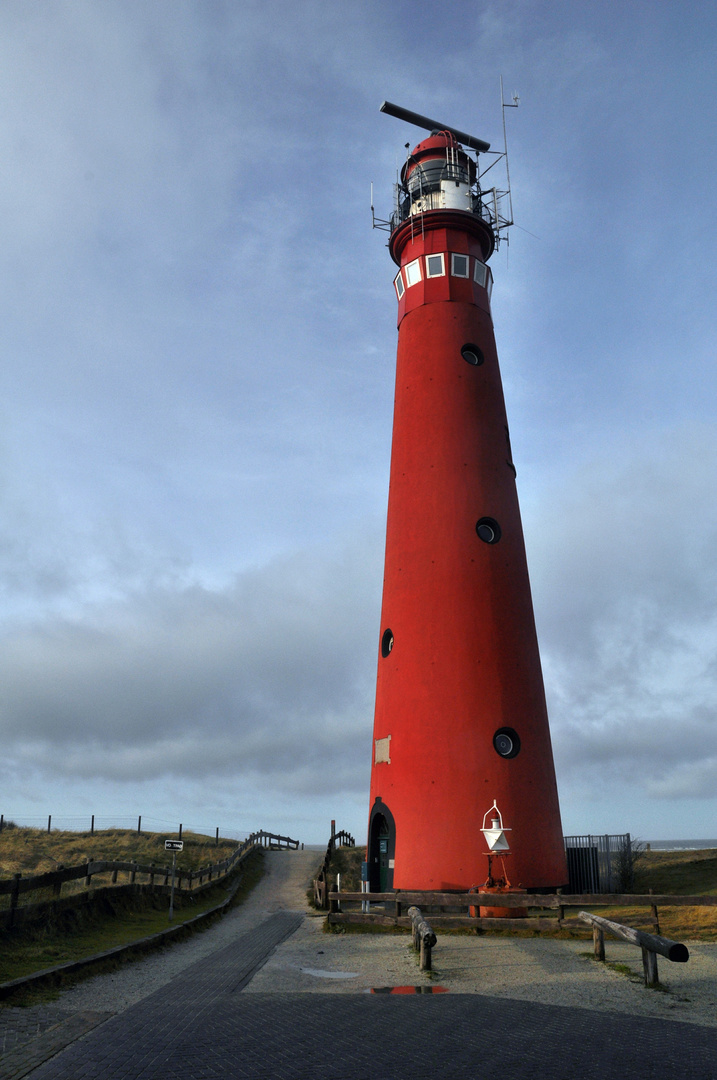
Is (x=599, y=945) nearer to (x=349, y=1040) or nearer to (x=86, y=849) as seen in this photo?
(x=349, y=1040)

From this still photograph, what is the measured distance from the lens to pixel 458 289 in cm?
2427

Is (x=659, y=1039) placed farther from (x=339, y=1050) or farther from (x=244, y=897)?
(x=244, y=897)

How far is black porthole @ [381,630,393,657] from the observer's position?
21922 mm

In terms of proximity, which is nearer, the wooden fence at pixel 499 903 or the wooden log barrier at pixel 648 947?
the wooden log barrier at pixel 648 947

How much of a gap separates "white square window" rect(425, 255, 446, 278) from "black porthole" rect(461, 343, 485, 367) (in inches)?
102

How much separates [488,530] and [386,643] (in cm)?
419

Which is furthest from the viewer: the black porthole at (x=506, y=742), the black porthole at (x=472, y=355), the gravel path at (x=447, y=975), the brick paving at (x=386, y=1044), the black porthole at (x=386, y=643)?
the black porthole at (x=472, y=355)

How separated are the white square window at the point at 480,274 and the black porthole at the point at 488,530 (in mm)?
8085

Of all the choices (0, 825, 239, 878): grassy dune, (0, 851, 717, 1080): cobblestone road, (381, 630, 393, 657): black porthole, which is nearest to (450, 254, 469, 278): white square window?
(381, 630, 393, 657): black porthole

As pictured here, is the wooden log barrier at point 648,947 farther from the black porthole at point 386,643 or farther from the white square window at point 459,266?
the white square window at point 459,266

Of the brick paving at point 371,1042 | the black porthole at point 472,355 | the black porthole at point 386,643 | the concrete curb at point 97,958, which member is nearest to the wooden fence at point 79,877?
the concrete curb at point 97,958

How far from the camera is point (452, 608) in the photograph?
2053 centimetres

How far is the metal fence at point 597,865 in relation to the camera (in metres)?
22.8

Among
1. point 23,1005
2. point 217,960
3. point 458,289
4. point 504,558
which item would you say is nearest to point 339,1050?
point 23,1005
